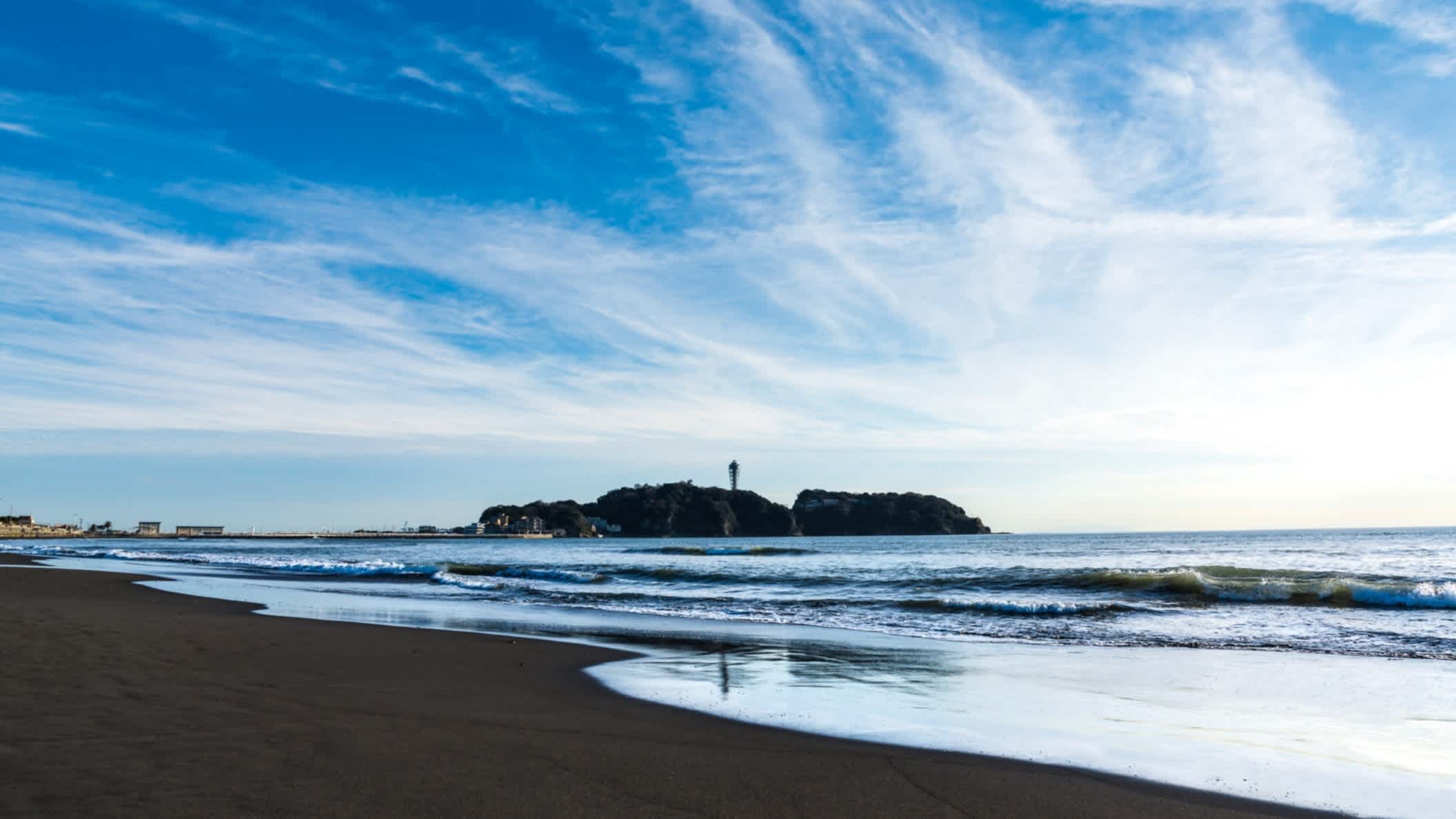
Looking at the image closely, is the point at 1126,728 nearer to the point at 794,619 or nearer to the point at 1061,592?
the point at 794,619

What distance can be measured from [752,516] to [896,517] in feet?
91.1

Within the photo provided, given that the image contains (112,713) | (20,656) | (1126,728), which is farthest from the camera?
(20,656)

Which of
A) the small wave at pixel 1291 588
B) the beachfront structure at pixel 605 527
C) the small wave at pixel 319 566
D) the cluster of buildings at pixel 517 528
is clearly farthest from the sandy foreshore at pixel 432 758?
the cluster of buildings at pixel 517 528

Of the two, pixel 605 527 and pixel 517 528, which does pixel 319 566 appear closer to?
pixel 605 527

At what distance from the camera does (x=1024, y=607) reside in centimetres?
1817

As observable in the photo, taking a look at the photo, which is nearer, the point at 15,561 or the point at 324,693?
the point at 324,693

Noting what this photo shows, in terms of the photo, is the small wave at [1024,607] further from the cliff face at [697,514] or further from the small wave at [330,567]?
the cliff face at [697,514]

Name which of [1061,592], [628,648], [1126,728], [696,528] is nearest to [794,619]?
[628,648]

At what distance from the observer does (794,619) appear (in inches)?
682

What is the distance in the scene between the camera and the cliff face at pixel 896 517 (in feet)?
551

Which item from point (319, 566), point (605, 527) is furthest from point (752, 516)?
point (319, 566)

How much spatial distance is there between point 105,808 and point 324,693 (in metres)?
3.65

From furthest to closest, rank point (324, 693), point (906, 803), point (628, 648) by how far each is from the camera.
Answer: point (628, 648), point (324, 693), point (906, 803)

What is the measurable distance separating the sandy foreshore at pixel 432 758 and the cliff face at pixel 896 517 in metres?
163
